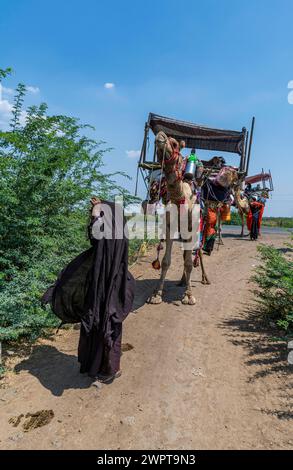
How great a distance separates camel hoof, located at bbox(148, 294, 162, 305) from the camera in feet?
20.3

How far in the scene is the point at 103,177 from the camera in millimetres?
7312

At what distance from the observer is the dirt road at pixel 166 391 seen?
298 centimetres

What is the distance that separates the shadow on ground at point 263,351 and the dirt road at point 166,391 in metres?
0.01

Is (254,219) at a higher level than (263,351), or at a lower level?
higher

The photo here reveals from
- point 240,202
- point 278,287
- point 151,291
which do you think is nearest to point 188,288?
point 151,291

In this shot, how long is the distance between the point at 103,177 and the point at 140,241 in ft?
9.66

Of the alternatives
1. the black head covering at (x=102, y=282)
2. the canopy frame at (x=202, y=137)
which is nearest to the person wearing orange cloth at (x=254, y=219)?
the canopy frame at (x=202, y=137)

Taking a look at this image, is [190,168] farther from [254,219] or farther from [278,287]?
[254,219]

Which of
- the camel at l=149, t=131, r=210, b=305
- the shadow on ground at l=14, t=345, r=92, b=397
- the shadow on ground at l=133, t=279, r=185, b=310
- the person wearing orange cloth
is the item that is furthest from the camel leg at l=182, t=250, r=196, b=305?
the person wearing orange cloth

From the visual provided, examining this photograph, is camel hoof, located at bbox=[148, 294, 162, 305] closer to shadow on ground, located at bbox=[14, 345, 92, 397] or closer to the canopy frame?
shadow on ground, located at bbox=[14, 345, 92, 397]

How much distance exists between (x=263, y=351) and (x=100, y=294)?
2265 millimetres

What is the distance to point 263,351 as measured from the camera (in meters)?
4.50
